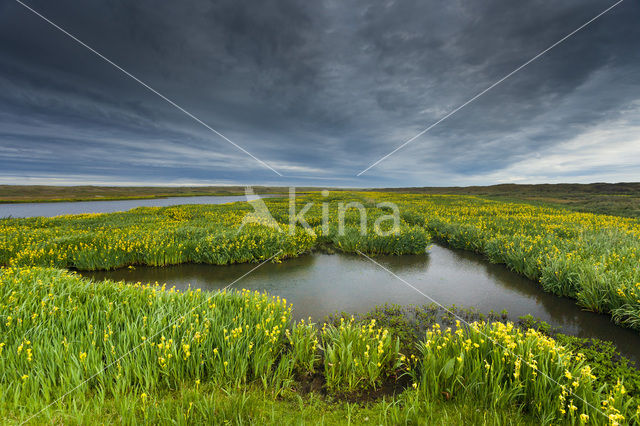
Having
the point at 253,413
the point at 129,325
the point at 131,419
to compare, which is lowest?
the point at 253,413

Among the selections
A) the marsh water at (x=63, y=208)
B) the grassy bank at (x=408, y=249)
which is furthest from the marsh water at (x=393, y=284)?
the marsh water at (x=63, y=208)

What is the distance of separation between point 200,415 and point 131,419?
674mm

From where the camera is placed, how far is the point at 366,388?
356cm

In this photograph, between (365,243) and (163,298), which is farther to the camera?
(365,243)

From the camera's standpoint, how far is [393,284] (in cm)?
823

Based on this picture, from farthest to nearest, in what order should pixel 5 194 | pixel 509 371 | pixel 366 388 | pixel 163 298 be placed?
pixel 5 194, pixel 163 298, pixel 366 388, pixel 509 371

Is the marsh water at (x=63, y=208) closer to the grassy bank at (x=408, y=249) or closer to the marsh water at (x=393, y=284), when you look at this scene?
the grassy bank at (x=408, y=249)

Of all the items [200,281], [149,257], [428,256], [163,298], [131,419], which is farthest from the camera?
[428,256]

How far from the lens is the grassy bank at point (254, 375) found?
2.74 meters

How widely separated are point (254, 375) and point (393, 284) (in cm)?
583

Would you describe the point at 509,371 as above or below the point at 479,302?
above

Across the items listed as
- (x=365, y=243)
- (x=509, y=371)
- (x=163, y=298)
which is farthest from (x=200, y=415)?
(x=365, y=243)

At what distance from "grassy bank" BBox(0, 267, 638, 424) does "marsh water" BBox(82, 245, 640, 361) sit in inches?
97.4

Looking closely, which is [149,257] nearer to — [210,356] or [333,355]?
[210,356]
